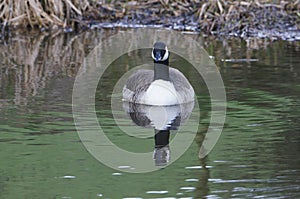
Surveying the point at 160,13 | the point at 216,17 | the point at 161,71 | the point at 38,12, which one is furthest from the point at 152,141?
the point at 160,13

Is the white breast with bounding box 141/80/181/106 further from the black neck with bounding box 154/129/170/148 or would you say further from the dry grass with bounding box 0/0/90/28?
the dry grass with bounding box 0/0/90/28

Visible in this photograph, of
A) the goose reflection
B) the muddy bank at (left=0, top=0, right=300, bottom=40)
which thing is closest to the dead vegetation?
the muddy bank at (left=0, top=0, right=300, bottom=40)

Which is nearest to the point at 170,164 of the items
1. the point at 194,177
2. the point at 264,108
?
the point at 194,177

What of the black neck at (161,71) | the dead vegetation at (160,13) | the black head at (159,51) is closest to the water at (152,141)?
the black neck at (161,71)

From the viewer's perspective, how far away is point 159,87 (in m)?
11.0

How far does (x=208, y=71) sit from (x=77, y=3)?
6.97m

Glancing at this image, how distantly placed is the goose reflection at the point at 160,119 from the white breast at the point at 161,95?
0.06 m

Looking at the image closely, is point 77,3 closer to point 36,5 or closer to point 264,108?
point 36,5

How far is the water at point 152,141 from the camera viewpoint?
718cm

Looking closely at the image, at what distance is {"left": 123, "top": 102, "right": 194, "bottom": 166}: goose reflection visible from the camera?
8.70 metres

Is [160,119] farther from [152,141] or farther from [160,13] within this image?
[160,13]

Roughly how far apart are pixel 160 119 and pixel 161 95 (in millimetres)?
767

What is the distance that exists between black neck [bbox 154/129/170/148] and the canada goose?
1.45 metres

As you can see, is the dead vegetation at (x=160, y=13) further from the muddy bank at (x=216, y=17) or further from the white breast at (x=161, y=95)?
the white breast at (x=161, y=95)
